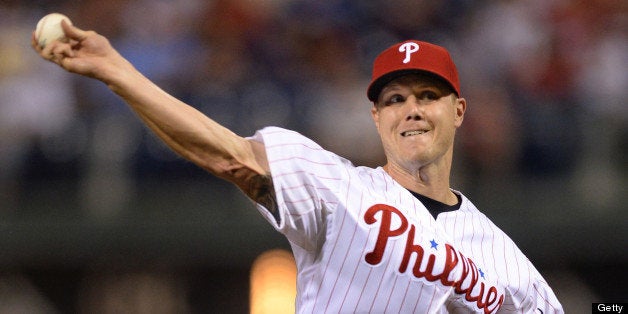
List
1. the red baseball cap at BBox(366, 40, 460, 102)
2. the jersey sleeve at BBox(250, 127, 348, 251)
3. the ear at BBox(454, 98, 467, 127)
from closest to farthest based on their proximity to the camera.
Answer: the jersey sleeve at BBox(250, 127, 348, 251) < the red baseball cap at BBox(366, 40, 460, 102) < the ear at BBox(454, 98, 467, 127)

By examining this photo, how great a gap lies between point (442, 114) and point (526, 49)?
3.59m

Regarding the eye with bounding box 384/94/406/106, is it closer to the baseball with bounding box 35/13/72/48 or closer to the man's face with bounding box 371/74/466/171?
the man's face with bounding box 371/74/466/171

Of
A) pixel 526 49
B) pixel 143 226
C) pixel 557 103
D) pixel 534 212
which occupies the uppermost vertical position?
pixel 526 49

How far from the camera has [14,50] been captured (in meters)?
6.45

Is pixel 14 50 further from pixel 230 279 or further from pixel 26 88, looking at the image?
pixel 230 279

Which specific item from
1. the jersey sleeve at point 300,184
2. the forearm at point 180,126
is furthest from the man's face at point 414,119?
the forearm at point 180,126

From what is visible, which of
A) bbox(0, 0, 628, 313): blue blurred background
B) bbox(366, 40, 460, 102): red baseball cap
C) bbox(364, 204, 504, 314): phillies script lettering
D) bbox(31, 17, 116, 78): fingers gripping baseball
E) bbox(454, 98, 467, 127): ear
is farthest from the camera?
bbox(0, 0, 628, 313): blue blurred background

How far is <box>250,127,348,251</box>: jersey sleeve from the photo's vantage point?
7.04ft


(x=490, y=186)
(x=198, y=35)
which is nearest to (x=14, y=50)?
(x=198, y=35)

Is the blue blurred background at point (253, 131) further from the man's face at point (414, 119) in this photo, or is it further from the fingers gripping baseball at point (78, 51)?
the fingers gripping baseball at point (78, 51)

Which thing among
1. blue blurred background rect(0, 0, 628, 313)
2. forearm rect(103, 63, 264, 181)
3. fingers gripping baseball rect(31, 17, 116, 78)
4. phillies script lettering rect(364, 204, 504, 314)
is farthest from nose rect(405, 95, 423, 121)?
blue blurred background rect(0, 0, 628, 313)

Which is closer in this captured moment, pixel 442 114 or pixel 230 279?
pixel 442 114

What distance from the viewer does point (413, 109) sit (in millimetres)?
2730

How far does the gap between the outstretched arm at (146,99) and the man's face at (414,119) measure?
778 millimetres
